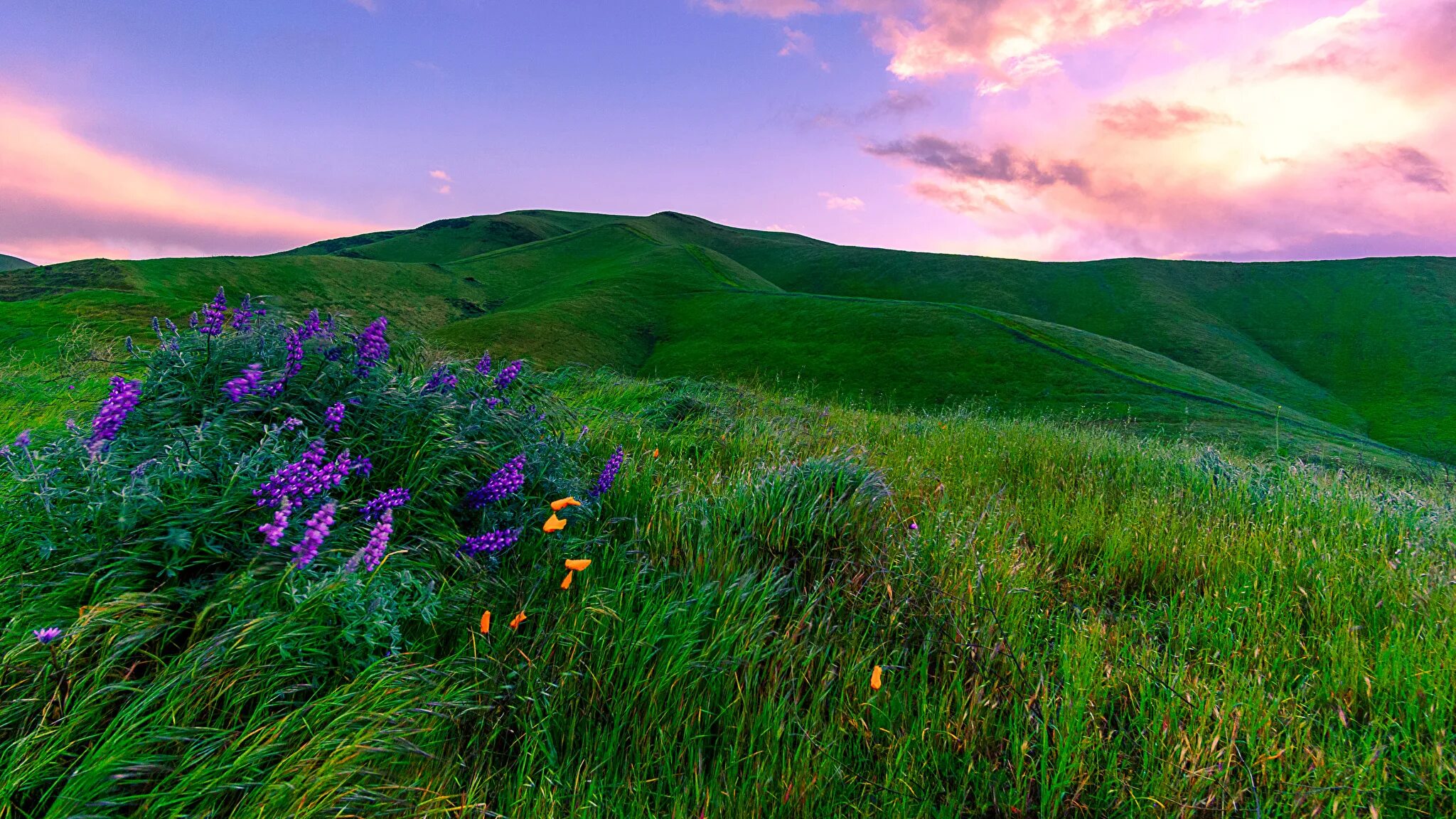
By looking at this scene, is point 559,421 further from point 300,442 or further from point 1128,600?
point 1128,600

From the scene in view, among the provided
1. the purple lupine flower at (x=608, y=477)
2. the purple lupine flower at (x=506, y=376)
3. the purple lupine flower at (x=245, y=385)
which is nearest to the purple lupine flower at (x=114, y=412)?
the purple lupine flower at (x=245, y=385)

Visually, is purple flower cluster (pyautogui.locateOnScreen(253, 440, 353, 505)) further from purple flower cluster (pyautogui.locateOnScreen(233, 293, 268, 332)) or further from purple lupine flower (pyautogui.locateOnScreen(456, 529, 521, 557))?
purple flower cluster (pyautogui.locateOnScreen(233, 293, 268, 332))

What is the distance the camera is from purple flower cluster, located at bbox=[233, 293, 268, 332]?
3.29 m

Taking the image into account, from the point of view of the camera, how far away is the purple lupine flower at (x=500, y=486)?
2973 mm

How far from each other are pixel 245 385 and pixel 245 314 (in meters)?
0.83

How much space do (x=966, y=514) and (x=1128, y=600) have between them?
1.03 meters

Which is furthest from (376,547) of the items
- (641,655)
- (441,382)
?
(441,382)

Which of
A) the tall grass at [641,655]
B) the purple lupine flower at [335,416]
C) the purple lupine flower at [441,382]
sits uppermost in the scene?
the purple lupine flower at [441,382]

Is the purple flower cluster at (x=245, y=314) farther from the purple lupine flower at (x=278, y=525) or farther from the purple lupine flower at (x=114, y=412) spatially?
the purple lupine flower at (x=278, y=525)

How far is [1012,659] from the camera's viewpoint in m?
2.62

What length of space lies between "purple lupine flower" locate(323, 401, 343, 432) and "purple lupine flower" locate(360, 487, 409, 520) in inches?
18.3

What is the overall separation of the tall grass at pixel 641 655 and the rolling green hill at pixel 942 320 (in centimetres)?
205

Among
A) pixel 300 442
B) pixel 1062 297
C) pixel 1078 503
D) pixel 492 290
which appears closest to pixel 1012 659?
pixel 1078 503

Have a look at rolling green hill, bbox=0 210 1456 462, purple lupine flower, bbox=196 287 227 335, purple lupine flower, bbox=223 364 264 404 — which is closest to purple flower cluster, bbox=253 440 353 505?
purple lupine flower, bbox=223 364 264 404
